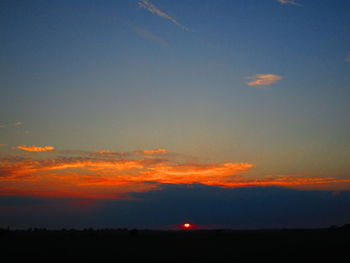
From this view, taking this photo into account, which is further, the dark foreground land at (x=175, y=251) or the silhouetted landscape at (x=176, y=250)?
the silhouetted landscape at (x=176, y=250)

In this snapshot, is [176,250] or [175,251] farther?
[176,250]

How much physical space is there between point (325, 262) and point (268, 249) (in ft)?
21.8

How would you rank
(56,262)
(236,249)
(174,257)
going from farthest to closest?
(236,249), (174,257), (56,262)

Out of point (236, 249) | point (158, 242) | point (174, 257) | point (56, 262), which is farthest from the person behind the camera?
point (158, 242)

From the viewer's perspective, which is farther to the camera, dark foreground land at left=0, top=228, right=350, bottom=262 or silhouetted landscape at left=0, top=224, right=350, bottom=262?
silhouetted landscape at left=0, top=224, right=350, bottom=262

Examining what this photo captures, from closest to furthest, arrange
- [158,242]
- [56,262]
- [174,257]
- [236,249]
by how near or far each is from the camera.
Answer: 1. [56,262]
2. [174,257]
3. [236,249]
4. [158,242]

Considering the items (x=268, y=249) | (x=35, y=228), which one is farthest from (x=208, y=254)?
(x=35, y=228)

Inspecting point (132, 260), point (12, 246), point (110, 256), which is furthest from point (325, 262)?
point (12, 246)

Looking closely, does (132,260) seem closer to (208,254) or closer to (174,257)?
(174,257)

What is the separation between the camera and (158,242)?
38125mm

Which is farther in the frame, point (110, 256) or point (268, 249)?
point (268, 249)

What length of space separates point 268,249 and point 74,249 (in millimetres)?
16503

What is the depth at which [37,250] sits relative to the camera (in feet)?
101

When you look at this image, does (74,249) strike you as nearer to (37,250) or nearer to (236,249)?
(37,250)
